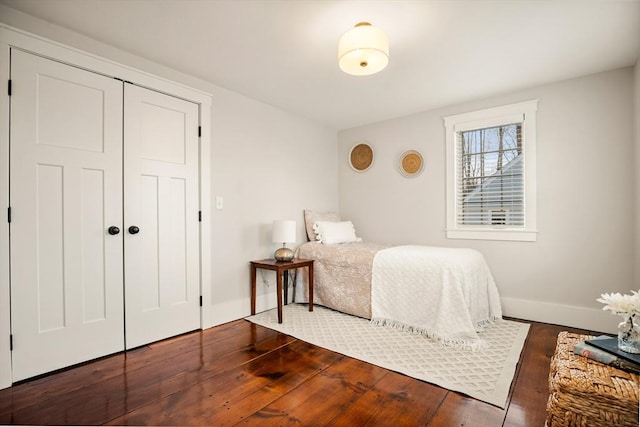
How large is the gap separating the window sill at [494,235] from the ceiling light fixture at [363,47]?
2.25 meters

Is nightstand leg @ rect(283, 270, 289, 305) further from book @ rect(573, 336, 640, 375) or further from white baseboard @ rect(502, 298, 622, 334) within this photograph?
book @ rect(573, 336, 640, 375)

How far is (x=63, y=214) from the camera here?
7.28ft

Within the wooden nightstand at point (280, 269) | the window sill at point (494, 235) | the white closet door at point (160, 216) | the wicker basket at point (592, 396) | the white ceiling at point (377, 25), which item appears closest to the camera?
the wicker basket at point (592, 396)

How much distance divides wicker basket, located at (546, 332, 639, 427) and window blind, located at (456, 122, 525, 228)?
87.9 inches

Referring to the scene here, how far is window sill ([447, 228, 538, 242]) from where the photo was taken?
10.6ft

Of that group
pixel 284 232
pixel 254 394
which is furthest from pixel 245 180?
pixel 254 394

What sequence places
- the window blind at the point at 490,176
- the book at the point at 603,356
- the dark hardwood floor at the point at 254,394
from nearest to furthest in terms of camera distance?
the book at the point at 603,356 < the dark hardwood floor at the point at 254,394 < the window blind at the point at 490,176

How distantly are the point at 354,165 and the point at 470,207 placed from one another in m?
1.67

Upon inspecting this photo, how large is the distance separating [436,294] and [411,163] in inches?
74.1

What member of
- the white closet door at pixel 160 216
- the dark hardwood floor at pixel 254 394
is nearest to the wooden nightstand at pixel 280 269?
the white closet door at pixel 160 216

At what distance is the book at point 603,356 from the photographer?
135 cm

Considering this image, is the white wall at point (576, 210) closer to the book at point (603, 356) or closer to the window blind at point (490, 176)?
the window blind at point (490, 176)

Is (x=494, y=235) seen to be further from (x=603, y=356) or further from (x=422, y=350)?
(x=603, y=356)

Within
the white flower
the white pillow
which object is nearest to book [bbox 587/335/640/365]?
the white flower
